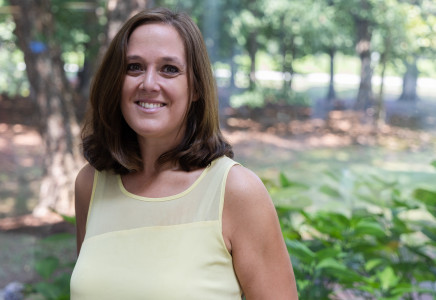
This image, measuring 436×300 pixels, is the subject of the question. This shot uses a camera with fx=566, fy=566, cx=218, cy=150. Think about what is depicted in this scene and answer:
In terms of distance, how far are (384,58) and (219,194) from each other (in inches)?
88.2

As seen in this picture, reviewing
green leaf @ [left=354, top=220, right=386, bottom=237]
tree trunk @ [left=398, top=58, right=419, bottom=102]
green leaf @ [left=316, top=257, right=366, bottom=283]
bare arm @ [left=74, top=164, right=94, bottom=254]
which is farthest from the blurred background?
bare arm @ [left=74, top=164, right=94, bottom=254]

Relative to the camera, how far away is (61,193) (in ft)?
12.0

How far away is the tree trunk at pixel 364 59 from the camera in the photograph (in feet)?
9.96

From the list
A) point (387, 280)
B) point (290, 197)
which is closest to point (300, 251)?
point (387, 280)

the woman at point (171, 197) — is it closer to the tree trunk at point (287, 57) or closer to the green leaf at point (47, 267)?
the green leaf at point (47, 267)

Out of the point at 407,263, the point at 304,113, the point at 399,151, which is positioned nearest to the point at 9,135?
the point at 304,113

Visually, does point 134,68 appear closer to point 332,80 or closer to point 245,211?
point 245,211

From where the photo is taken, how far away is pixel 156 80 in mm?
1099

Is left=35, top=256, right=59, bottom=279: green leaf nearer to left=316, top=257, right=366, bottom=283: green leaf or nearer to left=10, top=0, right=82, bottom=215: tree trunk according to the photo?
left=316, top=257, right=366, bottom=283: green leaf

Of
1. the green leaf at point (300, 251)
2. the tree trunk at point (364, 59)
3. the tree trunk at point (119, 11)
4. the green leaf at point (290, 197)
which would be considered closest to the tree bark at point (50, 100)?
the tree trunk at point (119, 11)

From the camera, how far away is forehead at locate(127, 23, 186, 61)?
1103mm

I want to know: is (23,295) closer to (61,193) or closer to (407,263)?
(407,263)

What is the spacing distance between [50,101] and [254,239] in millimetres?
2858

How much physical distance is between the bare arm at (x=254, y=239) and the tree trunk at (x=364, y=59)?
212cm
